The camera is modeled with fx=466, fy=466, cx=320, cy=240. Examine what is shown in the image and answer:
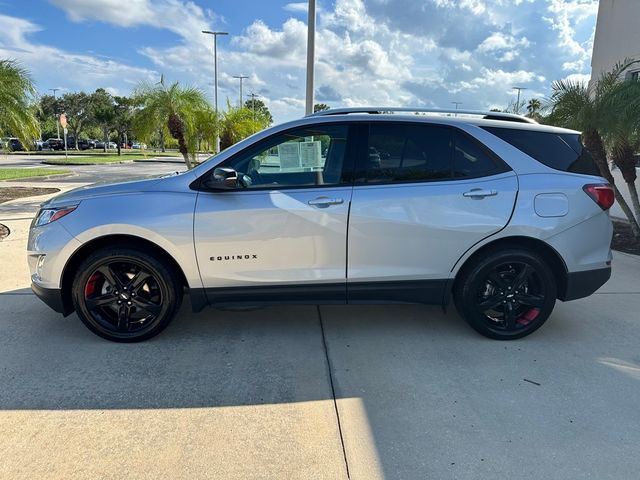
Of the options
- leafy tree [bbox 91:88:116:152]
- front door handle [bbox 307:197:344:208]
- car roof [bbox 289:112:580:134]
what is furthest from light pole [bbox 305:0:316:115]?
leafy tree [bbox 91:88:116:152]

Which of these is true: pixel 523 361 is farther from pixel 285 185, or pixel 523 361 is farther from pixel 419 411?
pixel 285 185

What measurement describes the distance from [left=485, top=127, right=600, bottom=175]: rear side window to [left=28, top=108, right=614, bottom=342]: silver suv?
1 centimetres

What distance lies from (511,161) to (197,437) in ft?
10.1

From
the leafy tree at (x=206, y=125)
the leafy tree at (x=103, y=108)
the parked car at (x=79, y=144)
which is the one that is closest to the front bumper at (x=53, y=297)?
the leafy tree at (x=206, y=125)

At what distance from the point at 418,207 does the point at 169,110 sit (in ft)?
33.3

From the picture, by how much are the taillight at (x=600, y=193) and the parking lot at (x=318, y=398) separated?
118 cm

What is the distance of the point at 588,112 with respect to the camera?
24.9 ft

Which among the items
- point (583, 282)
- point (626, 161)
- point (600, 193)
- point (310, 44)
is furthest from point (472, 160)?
point (310, 44)

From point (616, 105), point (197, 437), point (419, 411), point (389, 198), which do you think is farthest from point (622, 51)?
point (197, 437)

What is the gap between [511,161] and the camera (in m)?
3.78

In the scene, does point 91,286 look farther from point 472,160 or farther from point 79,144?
point 79,144

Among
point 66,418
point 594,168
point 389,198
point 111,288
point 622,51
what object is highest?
point 622,51

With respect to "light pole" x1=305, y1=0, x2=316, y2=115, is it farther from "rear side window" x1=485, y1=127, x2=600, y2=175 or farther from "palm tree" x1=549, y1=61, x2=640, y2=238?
"rear side window" x1=485, y1=127, x2=600, y2=175

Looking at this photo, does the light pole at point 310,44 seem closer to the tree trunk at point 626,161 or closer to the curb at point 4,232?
the tree trunk at point 626,161
